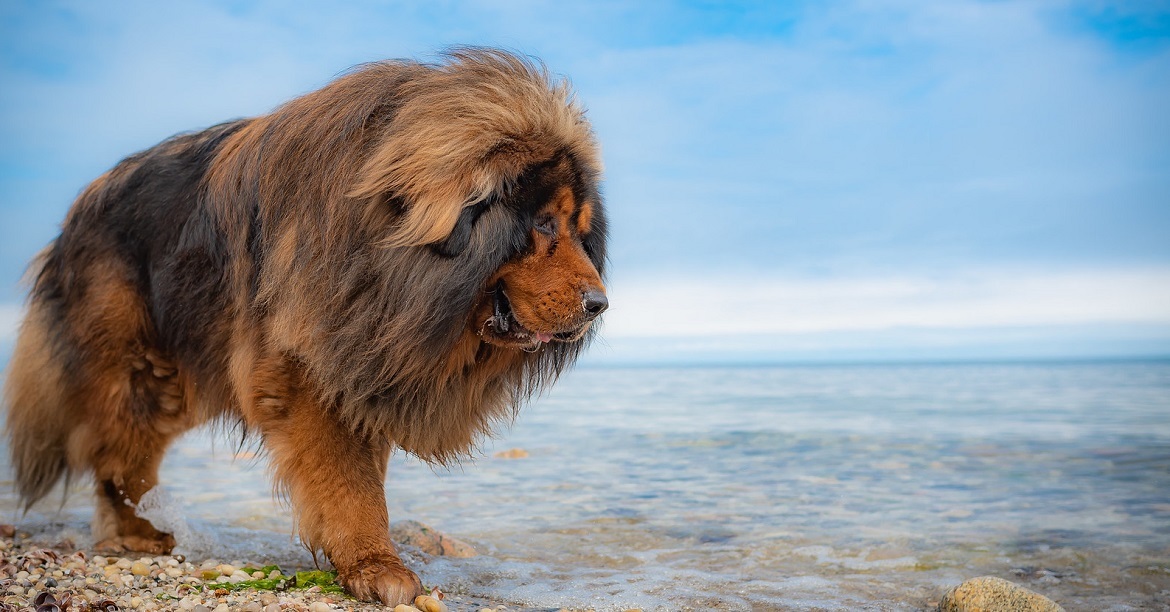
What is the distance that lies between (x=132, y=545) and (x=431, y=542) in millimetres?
1562

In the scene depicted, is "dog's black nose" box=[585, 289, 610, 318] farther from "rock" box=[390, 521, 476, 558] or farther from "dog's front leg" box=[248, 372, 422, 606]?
"rock" box=[390, 521, 476, 558]

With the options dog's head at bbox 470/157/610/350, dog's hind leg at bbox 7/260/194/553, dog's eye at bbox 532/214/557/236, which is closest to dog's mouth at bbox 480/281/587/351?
dog's head at bbox 470/157/610/350

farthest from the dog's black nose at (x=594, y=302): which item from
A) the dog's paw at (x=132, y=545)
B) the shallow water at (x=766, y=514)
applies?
the dog's paw at (x=132, y=545)

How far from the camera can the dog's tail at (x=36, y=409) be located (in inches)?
180

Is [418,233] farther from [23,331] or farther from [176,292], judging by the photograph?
[23,331]

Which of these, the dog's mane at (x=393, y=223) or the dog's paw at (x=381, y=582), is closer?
the dog's mane at (x=393, y=223)

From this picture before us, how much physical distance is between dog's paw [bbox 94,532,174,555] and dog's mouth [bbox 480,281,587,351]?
2.39m

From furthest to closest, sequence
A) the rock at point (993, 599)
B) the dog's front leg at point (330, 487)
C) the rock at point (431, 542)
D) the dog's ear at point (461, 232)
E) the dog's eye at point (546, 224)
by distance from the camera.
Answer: the rock at point (431, 542)
the rock at point (993, 599)
the dog's front leg at point (330, 487)
the dog's eye at point (546, 224)
the dog's ear at point (461, 232)

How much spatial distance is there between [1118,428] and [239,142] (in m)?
11.5

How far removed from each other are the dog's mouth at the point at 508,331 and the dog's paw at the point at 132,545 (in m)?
2.39

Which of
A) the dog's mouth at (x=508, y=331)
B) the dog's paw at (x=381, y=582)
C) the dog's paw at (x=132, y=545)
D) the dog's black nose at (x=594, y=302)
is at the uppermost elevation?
the dog's black nose at (x=594, y=302)

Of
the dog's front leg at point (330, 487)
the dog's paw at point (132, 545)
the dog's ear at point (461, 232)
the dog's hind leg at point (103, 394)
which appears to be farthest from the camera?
the dog's paw at point (132, 545)

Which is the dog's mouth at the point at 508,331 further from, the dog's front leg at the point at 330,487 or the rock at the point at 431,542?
the rock at the point at 431,542

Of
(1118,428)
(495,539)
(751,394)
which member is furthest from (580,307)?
(751,394)
